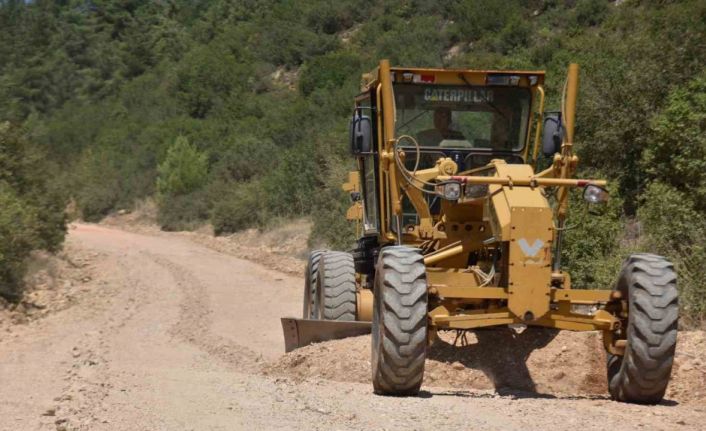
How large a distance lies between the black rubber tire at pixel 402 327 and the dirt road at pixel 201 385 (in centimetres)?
22

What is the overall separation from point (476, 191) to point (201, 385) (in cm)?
296

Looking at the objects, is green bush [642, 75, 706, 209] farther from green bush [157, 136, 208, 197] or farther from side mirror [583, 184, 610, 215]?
green bush [157, 136, 208, 197]

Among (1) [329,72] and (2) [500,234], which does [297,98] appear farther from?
(2) [500,234]

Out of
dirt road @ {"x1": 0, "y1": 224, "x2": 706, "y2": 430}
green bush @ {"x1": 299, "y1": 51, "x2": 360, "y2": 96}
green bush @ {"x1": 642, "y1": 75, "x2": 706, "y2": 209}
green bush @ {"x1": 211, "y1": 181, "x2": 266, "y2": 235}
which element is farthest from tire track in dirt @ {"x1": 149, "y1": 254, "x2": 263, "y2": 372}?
green bush @ {"x1": 299, "y1": 51, "x2": 360, "y2": 96}

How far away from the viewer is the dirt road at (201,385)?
23.8 feet

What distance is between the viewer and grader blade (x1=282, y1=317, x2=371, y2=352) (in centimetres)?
1056

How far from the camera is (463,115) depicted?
10.8 m

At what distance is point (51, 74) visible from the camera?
81500mm

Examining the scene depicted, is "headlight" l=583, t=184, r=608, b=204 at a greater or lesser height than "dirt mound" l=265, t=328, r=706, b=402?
greater

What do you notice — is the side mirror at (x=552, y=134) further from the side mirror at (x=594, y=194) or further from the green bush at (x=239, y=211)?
the green bush at (x=239, y=211)

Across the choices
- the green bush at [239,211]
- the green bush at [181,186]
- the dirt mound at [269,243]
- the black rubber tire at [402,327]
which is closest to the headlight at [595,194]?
the black rubber tire at [402,327]

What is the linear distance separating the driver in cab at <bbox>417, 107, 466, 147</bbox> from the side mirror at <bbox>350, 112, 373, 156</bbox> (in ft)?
2.67

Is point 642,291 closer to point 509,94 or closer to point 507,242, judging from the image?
point 507,242

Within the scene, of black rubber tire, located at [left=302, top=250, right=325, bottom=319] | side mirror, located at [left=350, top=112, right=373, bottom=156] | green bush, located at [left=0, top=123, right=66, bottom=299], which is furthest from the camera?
green bush, located at [left=0, top=123, right=66, bottom=299]
